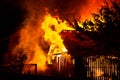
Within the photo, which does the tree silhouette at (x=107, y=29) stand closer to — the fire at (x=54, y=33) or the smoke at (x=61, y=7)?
the fire at (x=54, y=33)

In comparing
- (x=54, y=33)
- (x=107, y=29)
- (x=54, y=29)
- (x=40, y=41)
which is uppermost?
(x=54, y=29)

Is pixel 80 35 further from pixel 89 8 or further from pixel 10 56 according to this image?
pixel 10 56

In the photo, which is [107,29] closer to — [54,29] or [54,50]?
[54,50]

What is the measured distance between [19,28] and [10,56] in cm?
383

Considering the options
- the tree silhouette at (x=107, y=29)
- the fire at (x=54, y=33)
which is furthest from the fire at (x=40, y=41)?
the tree silhouette at (x=107, y=29)

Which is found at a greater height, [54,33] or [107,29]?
[54,33]

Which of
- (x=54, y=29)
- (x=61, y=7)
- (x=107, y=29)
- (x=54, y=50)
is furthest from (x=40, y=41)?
(x=107, y=29)

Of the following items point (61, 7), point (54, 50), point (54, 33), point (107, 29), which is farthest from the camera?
point (61, 7)

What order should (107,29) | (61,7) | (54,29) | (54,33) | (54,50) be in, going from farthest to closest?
(61,7)
(54,29)
(54,33)
(54,50)
(107,29)

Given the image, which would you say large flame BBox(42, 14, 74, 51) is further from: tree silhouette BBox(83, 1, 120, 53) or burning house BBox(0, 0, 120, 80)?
tree silhouette BBox(83, 1, 120, 53)

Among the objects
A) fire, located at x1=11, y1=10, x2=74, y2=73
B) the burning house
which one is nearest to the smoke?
the burning house

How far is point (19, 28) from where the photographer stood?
1030 inches

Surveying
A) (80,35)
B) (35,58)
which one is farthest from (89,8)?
(80,35)

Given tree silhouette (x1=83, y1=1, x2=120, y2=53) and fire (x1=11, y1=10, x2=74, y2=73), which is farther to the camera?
fire (x1=11, y1=10, x2=74, y2=73)
